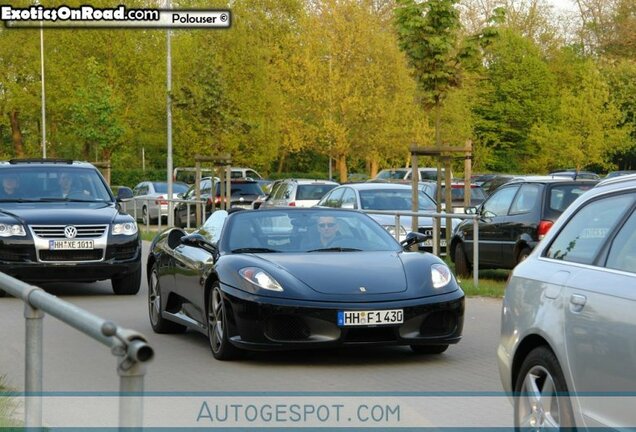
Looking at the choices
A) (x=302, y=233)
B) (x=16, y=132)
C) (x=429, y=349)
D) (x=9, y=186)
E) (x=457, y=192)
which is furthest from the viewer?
(x=16, y=132)

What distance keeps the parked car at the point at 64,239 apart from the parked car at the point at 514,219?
5.05 m

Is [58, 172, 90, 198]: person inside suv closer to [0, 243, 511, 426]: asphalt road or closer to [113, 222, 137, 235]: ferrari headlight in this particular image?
[113, 222, 137, 235]: ferrari headlight

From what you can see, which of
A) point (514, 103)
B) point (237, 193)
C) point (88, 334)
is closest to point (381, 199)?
point (237, 193)

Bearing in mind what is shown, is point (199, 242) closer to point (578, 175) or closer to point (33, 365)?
point (33, 365)

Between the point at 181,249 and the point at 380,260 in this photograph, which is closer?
the point at 380,260

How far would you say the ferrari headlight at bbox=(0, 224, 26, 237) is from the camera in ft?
52.3

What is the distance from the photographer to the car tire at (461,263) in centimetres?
1941

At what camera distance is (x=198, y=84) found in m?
35.3

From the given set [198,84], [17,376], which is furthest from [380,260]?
[198,84]

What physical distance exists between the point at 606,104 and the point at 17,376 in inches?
2541

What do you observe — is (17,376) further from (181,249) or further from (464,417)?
(181,249)

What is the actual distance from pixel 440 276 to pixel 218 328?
6.03ft

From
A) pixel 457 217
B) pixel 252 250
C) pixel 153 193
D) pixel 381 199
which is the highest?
pixel 252 250

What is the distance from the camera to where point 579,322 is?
18.7 feet
